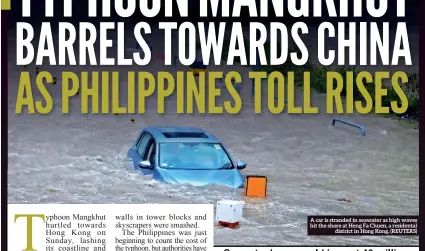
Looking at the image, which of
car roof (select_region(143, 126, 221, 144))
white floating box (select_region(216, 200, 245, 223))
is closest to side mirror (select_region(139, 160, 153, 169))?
car roof (select_region(143, 126, 221, 144))

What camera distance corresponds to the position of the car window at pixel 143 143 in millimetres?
11617

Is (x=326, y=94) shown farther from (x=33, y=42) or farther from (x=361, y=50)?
(x=33, y=42)

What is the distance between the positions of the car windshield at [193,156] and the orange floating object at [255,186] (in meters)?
0.58

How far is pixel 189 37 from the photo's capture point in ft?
32.6

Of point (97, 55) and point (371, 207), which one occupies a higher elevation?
point (97, 55)

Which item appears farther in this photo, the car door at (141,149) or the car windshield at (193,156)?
the car door at (141,149)

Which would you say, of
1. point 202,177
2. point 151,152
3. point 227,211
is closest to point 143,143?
point 151,152

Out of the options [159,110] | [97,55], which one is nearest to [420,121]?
[159,110]

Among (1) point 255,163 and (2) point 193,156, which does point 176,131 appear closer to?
(2) point 193,156

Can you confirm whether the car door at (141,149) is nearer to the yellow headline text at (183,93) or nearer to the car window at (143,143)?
the car window at (143,143)

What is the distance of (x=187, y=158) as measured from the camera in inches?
444

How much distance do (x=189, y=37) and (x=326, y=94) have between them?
4.88 feet
